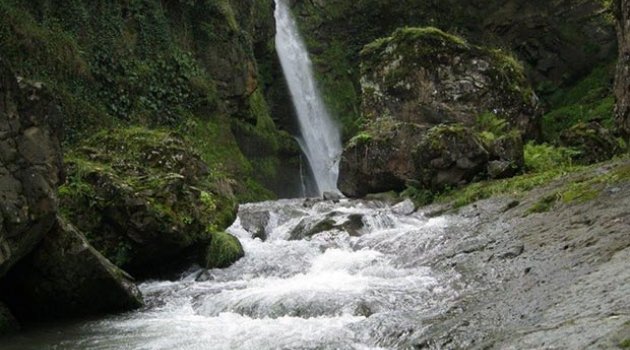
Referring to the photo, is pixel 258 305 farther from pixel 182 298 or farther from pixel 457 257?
pixel 457 257

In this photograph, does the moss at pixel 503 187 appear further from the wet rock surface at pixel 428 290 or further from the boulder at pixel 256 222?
the boulder at pixel 256 222

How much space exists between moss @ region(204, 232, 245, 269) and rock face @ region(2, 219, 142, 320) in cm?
214

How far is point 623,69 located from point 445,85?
359 inches

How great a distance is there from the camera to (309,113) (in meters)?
27.2

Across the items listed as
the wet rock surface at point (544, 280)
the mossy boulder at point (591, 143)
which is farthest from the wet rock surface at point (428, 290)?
the mossy boulder at point (591, 143)

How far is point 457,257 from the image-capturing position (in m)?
8.37

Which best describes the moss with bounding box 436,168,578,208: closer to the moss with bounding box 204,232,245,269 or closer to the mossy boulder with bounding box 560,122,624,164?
the mossy boulder with bounding box 560,122,624,164

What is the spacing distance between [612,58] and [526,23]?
4095mm

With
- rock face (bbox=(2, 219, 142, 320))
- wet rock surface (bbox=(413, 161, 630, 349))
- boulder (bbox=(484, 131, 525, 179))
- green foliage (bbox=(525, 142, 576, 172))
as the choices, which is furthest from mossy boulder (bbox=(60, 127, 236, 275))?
green foliage (bbox=(525, 142, 576, 172))

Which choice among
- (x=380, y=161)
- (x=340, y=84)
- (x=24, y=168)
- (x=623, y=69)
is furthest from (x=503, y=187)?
(x=340, y=84)

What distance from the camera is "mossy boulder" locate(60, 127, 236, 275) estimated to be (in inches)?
380

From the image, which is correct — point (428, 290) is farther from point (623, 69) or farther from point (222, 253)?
point (623, 69)

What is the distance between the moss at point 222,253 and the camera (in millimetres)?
10320

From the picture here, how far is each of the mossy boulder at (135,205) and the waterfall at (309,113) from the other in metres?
13.6
